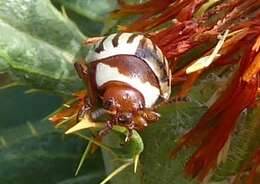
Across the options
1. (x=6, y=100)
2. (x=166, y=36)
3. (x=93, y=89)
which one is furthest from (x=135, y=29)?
(x=6, y=100)

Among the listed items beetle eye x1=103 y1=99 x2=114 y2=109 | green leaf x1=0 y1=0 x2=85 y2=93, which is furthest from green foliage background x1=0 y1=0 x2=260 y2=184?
beetle eye x1=103 y1=99 x2=114 y2=109

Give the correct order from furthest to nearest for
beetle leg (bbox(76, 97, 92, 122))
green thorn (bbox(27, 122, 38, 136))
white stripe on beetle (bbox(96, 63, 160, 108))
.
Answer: green thorn (bbox(27, 122, 38, 136)) < beetle leg (bbox(76, 97, 92, 122)) < white stripe on beetle (bbox(96, 63, 160, 108))

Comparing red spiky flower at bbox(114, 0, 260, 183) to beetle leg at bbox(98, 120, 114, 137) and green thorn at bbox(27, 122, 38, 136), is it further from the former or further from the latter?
green thorn at bbox(27, 122, 38, 136)

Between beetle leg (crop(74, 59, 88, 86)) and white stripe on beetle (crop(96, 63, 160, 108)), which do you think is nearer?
white stripe on beetle (crop(96, 63, 160, 108))

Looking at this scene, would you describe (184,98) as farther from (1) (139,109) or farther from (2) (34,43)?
(2) (34,43)

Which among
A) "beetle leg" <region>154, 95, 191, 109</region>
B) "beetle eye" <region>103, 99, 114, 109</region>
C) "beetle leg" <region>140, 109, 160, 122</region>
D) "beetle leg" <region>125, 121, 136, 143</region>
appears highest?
"beetle eye" <region>103, 99, 114, 109</region>

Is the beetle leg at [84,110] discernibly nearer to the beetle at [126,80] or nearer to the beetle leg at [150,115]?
the beetle at [126,80]
